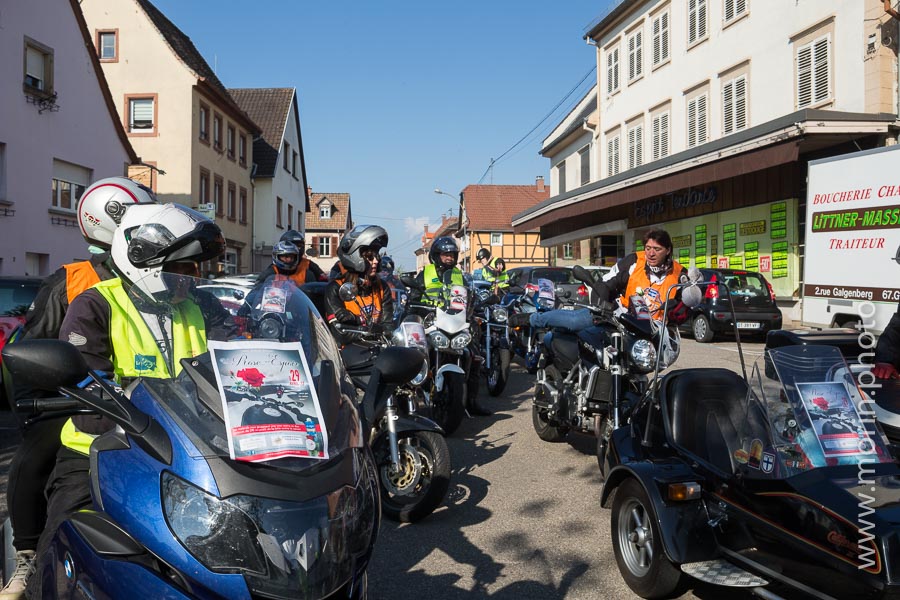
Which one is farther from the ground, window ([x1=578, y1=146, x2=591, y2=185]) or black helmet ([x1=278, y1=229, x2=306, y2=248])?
window ([x1=578, y1=146, x2=591, y2=185])

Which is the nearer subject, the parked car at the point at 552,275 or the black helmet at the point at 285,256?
the black helmet at the point at 285,256

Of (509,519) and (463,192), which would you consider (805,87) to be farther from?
(463,192)

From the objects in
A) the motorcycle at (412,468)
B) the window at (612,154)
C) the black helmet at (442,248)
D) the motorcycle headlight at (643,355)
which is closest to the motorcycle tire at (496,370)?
the black helmet at (442,248)

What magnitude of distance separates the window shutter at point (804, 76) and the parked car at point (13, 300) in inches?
691

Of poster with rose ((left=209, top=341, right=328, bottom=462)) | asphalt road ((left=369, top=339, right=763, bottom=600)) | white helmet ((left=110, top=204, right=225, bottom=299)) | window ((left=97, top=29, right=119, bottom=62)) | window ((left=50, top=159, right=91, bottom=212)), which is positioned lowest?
asphalt road ((left=369, top=339, right=763, bottom=600))

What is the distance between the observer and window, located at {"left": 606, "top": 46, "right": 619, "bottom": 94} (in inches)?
1166

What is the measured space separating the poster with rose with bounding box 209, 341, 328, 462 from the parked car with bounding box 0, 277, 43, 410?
7961mm

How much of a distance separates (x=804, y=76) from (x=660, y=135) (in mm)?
7866

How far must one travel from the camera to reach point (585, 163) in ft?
111

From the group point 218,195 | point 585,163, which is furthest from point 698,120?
point 218,195

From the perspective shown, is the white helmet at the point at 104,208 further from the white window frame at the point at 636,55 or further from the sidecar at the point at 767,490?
the white window frame at the point at 636,55

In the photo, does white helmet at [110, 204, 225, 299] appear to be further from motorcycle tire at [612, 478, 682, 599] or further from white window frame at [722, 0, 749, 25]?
white window frame at [722, 0, 749, 25]

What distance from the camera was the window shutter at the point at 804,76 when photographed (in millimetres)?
18156

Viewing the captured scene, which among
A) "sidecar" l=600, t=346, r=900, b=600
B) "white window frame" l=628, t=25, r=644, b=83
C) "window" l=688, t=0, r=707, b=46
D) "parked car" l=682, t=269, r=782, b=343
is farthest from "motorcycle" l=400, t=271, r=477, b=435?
"white window frame" l=628, t=25, r=644, b=83
